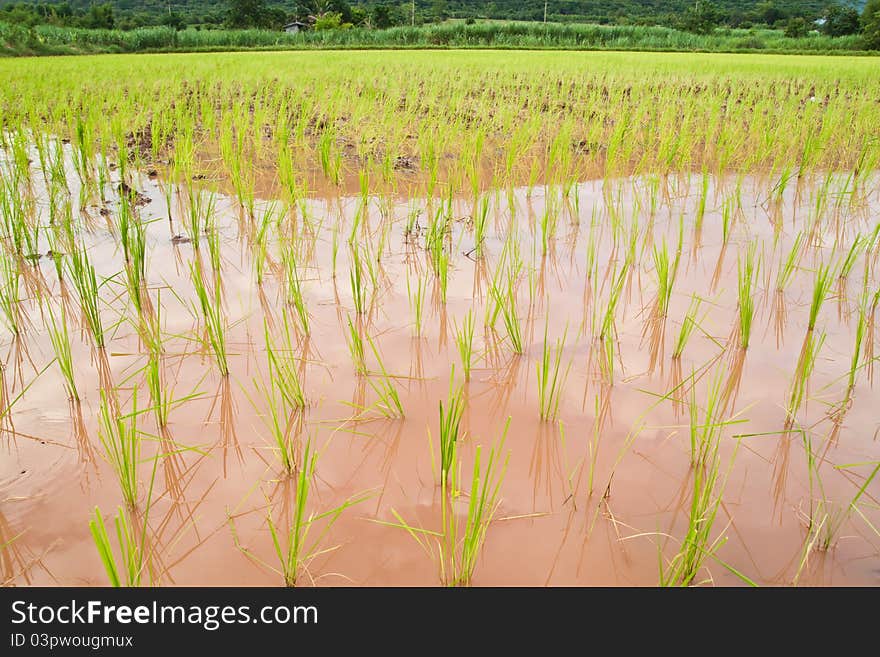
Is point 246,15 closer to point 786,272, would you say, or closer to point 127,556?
point 786,272

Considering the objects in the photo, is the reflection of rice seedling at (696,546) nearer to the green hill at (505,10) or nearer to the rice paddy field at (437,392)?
the rice paddy field at (437,392)

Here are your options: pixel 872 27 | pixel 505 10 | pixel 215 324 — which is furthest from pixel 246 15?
pixel 215 324

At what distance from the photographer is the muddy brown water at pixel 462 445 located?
3.37 ft

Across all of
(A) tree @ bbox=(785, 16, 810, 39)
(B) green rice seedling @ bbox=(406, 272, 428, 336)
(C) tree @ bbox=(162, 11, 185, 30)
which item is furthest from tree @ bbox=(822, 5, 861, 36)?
(B) green rice seedling @ bbox=(406, 272, 428, 336)

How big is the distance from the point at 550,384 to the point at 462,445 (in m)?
0.36

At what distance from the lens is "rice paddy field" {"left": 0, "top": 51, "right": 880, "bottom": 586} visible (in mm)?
1036

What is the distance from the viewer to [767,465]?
1.24 m

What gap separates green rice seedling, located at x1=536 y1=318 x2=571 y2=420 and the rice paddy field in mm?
15

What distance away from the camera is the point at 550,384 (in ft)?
5.08

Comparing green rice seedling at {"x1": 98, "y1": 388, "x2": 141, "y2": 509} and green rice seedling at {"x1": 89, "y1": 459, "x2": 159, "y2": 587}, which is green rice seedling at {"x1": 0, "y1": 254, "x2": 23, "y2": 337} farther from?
green rice seedling at {"x1": 89, "y1": 459, "x2": 159, "y2": 587}

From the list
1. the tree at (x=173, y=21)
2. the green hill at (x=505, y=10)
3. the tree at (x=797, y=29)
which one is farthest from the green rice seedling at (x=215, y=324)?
the green hill at (x=505, y=10)

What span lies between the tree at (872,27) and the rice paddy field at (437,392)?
31.5 meters
